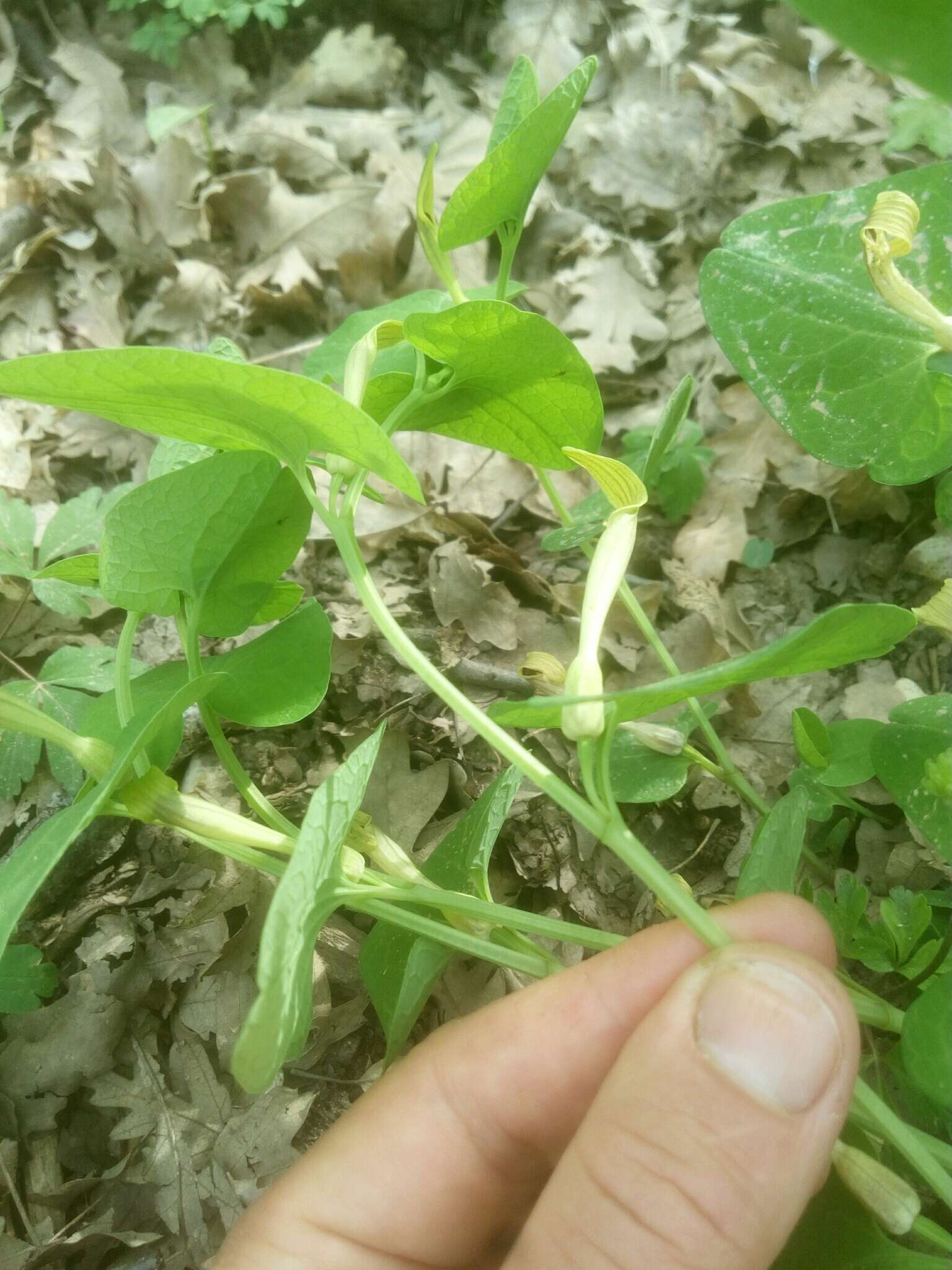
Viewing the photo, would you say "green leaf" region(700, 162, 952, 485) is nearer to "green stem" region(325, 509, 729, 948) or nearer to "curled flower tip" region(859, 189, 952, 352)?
"curled flower tip" region(859, 189, 952, 352)

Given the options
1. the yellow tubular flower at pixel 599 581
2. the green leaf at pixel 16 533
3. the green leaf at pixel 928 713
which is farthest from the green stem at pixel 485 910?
the green leaf at pixel 16 533

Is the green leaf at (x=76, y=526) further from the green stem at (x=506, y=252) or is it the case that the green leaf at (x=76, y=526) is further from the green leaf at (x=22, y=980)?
the green stem at (x=506, y=252)

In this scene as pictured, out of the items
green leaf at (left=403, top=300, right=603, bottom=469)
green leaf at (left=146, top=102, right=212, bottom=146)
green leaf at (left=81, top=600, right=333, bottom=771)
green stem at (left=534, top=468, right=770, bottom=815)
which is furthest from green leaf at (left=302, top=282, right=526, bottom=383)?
green leaf at (left=146, top=102, right=212, bottom=146)

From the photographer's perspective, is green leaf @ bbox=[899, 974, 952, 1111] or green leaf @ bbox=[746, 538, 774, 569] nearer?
green leaf @ bbox=[899, 974, 952, 1111]

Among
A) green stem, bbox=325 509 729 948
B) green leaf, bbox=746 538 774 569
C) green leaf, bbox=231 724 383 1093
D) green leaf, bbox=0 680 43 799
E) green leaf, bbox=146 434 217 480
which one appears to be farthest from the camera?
green leaf, bbox=746 538 774 569

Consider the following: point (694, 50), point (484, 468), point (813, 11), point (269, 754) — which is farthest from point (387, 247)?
point (813, 11)

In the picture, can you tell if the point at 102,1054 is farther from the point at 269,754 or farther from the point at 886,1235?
the point at 886,1235

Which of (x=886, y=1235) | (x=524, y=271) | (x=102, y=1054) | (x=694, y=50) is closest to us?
(x=886, y=1235)

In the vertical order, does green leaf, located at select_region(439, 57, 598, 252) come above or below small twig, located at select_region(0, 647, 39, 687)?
above
